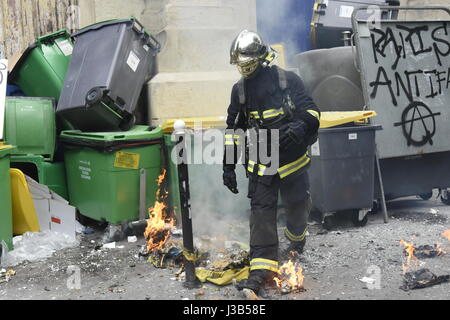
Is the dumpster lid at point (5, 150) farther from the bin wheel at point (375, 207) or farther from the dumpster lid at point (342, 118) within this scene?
the bin wheel at point (375, 207)

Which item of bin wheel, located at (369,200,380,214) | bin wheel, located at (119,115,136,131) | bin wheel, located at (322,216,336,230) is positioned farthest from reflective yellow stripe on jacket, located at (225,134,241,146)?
bin wheel, located at (369,200,380,214)

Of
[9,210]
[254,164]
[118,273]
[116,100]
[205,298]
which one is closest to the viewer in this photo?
[205,298]

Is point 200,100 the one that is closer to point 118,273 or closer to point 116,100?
point 116,100

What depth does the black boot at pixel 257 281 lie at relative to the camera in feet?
11.5

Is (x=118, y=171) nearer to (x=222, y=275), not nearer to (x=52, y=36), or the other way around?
(x=222, y=275)

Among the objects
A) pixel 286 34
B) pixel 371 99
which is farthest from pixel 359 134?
pixel 286 34

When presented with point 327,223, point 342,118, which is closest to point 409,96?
point 342,118

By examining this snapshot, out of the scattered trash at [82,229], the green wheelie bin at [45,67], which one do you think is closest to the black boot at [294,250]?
the scattered trash at [82,229]

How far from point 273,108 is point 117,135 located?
5.44 feet

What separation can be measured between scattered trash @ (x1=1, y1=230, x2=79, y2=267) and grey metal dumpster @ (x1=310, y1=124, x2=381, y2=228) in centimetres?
224

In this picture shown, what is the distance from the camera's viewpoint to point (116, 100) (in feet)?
17.2

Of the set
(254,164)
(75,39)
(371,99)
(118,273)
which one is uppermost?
(75,39)

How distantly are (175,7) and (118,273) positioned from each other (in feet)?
10.5

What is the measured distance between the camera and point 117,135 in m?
4.85
